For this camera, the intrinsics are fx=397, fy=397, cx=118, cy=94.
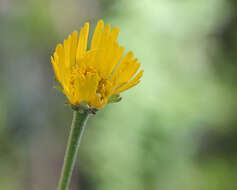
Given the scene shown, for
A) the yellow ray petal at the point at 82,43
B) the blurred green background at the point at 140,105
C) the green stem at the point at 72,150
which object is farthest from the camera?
the blurred green background at the point at 140,105

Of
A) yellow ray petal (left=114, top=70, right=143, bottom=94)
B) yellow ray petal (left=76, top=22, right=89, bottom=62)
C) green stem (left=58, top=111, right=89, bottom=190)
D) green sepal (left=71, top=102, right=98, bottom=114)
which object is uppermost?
yellow ray petal (left=76, top=22, right=89, bottom=62)

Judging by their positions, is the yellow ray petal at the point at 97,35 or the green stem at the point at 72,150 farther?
the yellow ray petal at the point at 97,35

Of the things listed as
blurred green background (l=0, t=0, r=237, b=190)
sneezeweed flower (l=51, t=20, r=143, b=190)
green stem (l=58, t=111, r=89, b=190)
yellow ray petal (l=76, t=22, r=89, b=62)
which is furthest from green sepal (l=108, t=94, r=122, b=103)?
blurred green background (l=0, t=0, r=237, b=190)

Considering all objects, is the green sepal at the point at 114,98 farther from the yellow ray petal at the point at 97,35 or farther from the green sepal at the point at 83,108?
the yellow ray petal at the point at 97,35

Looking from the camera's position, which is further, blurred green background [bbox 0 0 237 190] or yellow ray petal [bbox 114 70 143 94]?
blurred green background [bbox 0 0 237 190]

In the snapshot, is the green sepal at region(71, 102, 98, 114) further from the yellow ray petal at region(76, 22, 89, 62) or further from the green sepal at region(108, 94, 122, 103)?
the yellow ray petal at region(76, 22, 89, 62)

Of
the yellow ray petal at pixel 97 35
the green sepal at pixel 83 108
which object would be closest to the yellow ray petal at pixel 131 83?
the green sepal at pixel 83 108
